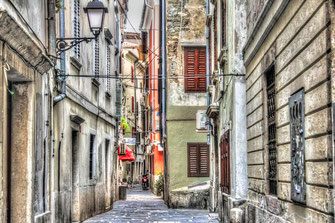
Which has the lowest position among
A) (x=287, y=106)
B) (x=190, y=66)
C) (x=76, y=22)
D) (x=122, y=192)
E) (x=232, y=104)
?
(x=122, y=192)

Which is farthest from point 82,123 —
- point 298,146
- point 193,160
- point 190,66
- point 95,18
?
point 298,146

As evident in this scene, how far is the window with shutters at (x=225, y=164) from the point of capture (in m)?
13.8

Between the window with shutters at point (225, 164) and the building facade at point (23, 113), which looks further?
the window with shutters at point (225, 164)

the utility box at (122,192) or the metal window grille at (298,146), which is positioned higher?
the metal window grille at (298,146)

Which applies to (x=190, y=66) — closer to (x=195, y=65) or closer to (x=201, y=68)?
(x=195, y=65)

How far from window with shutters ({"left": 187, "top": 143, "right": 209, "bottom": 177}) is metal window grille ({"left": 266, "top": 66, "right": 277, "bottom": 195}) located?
13.2 m

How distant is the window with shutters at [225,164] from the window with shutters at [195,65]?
735cm

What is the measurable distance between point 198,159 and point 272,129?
536 inches

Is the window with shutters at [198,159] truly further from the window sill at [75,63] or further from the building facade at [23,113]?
the building facade at [23,113]

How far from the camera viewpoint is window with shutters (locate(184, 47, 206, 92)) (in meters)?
22.8

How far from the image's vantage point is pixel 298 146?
6676 millimetres

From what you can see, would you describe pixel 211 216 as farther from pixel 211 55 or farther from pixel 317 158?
pixel 317 158

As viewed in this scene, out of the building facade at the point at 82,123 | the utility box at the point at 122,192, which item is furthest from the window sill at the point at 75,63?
the utility box at the point at 122,192

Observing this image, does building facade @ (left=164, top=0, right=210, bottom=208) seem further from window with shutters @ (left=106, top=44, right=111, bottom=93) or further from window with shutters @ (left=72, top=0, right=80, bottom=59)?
window with shutters @ (left=72, top=0, right=80, bottom=59)
